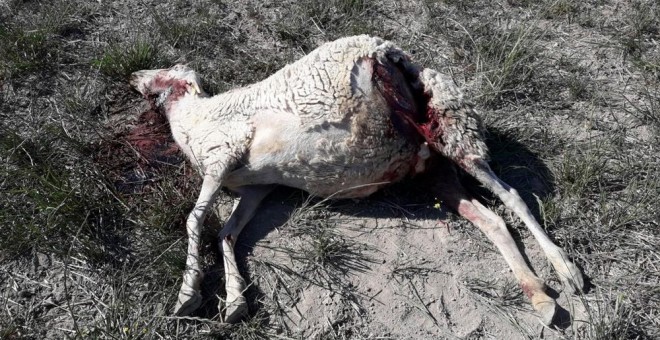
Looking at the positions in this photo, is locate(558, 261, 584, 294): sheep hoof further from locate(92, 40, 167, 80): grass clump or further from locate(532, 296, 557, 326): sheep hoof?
locate(92, 40, 167, 80): grass clump

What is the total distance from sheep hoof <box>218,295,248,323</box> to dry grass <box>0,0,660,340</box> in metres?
0.09

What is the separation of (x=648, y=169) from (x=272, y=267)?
2229mm

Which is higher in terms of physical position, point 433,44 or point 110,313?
point 433,44

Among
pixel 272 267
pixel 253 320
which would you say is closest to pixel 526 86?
pixel 272 267

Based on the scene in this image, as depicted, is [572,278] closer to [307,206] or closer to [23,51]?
[307,206]

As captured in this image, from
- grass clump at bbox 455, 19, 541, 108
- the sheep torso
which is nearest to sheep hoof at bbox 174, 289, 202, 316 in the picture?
the sheep torso

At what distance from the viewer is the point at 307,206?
3232 mm

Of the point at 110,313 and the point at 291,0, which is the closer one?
the point at 110,313

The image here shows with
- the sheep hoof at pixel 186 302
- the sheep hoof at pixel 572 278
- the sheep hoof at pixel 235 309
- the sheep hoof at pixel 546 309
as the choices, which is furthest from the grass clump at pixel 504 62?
the sheep hoof at pixel 186 302

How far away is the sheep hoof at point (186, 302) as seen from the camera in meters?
2.70

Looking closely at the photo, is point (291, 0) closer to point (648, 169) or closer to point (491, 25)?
point (491, 25)

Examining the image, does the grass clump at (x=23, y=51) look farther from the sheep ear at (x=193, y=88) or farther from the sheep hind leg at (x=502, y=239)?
the sheep hind leg at (x=502, y=239)

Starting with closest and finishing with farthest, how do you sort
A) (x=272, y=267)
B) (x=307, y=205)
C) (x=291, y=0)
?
1. (x=272, y=267)
2. (x=307, y=205)
3. (x=291, y=0)

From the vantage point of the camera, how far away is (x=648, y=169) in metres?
3.22
